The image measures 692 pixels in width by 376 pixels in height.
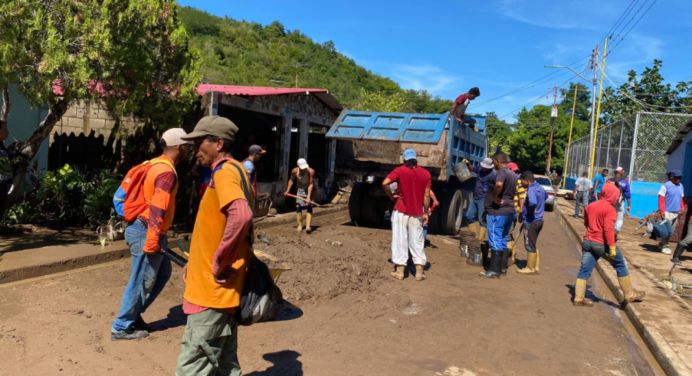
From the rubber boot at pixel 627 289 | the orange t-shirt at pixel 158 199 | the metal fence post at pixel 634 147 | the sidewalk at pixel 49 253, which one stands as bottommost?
the sidewalk at pixel 49 253

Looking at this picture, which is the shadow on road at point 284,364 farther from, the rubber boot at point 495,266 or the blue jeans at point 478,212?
the blue jeans at point 478,212

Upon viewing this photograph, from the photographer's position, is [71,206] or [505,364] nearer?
[505,364]

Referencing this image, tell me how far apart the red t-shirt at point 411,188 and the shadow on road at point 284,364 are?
333 centimetres

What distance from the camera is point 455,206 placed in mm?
11148

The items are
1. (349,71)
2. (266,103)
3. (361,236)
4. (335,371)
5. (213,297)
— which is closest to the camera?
(213,297)

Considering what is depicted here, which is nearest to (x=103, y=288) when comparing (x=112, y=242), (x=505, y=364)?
(x=112, y=242)

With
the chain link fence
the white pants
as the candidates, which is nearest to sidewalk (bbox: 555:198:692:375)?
the white pants

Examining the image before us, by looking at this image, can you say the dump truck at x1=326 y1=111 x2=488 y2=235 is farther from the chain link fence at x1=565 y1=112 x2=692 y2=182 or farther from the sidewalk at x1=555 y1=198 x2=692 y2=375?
the chain link fence at x1=565 y1=112 x2=692 y2=182

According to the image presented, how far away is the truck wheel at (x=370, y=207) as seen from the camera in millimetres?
11430

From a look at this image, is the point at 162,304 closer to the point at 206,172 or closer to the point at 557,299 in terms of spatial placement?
the point at 206,172

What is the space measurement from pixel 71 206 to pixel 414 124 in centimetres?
654

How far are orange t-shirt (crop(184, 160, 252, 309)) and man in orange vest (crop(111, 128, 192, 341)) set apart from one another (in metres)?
1.32

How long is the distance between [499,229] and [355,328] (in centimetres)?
331

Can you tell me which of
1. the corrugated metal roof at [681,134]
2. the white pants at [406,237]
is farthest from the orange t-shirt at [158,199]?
the corrugated metal roof at [681,134]
